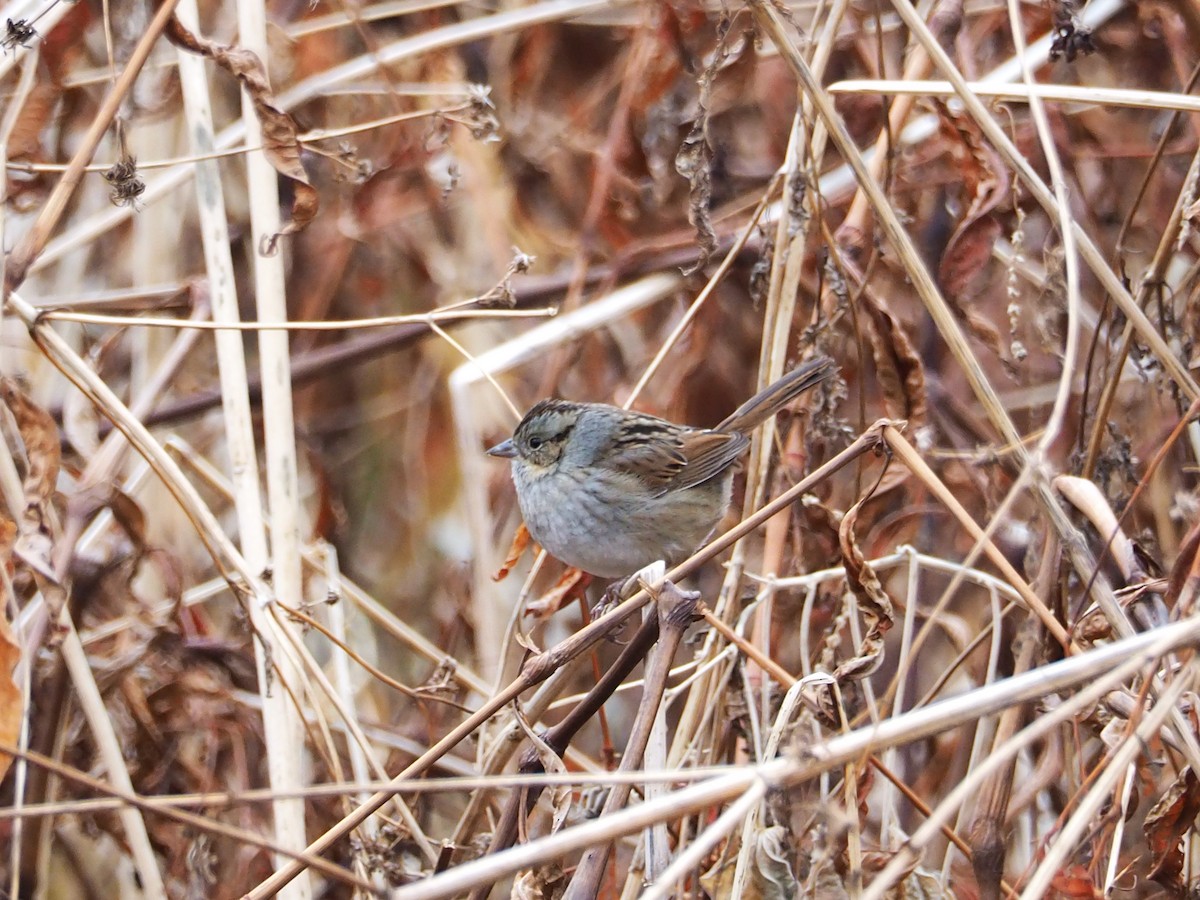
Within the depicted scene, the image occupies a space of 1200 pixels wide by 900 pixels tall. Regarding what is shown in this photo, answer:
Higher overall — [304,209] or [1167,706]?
[304,209]

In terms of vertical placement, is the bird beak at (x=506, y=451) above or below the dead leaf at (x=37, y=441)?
below

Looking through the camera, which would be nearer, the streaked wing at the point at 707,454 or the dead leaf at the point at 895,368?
the dead leaf at the point at 895,368

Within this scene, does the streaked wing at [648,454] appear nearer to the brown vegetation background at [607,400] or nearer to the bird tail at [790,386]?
the brown vegetation background at [607,400]

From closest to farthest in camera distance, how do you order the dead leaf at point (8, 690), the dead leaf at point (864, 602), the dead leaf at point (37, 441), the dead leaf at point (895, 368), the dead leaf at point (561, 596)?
the dead leaf at point (864, 602) < the dead leaf at point (8, 690) < the dead leaf at point (37, 441) < the dead leaf at point (895, 368) < the dead leaf at point (561, 596)

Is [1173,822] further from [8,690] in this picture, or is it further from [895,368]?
[8,690]

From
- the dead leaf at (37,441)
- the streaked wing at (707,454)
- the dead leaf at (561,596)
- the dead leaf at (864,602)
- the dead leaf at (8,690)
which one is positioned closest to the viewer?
the dead leaf at (864,602)

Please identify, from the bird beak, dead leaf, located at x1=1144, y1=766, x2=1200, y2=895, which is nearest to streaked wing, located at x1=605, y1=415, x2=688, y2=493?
the bird beak

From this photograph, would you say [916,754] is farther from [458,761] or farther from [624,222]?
[624,222]

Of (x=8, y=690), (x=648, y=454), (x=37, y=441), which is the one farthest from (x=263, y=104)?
(x=648, y=454)

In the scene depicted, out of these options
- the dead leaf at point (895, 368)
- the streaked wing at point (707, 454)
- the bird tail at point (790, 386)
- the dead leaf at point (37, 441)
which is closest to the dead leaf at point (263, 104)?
the dead leaf at point (37, 441)

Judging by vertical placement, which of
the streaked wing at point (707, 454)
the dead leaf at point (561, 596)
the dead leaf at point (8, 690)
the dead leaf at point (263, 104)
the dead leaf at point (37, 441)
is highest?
the dead leaf at point (263, 104)

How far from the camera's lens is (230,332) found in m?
2.51

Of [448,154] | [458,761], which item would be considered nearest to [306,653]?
[458,761]

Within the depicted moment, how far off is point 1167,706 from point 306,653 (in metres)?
1.31
